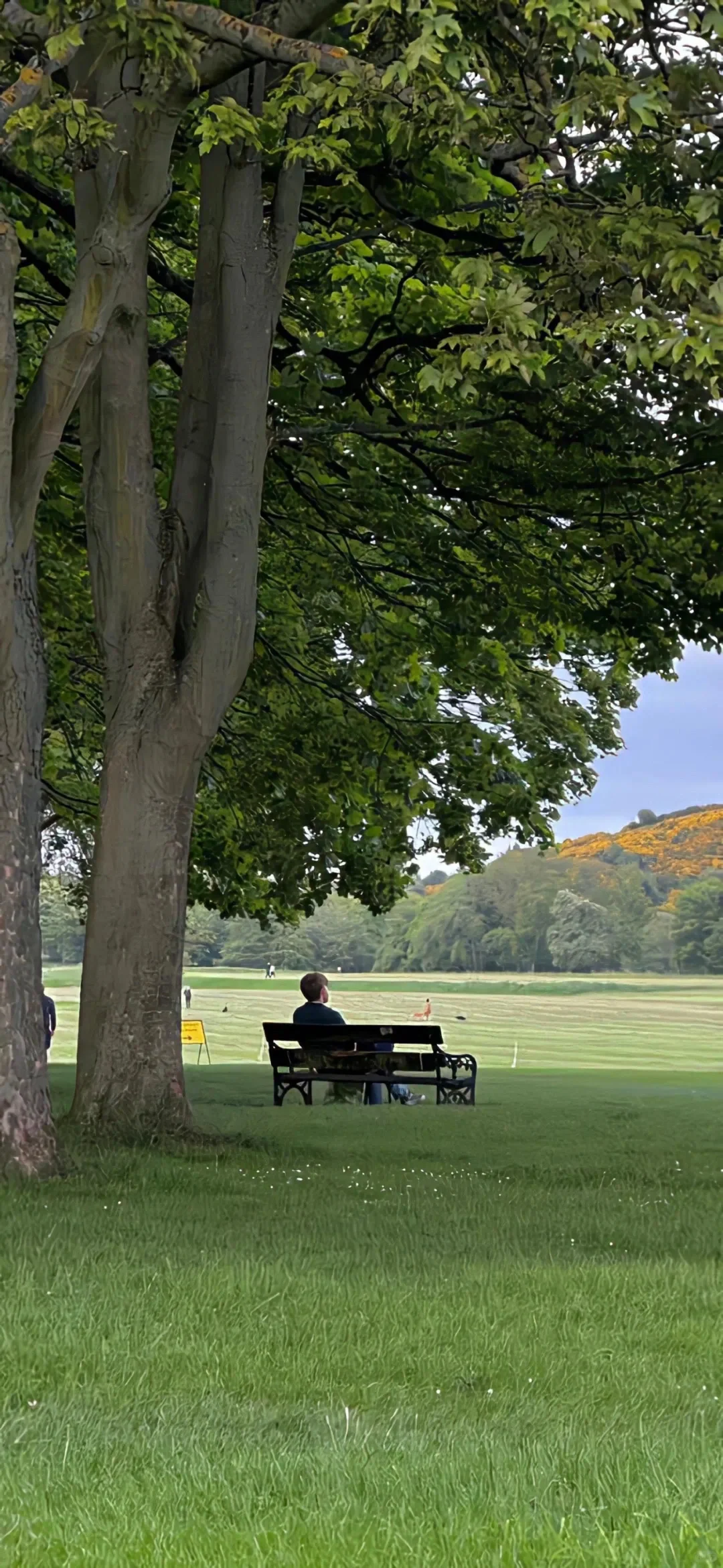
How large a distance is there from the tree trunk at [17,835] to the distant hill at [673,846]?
332 feet

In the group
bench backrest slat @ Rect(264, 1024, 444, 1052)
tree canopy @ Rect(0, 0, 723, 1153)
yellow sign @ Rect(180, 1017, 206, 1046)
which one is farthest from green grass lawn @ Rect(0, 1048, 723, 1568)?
yellow sign @ Rect(180, 1017, 206, 1046)

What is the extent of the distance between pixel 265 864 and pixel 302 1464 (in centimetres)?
2009

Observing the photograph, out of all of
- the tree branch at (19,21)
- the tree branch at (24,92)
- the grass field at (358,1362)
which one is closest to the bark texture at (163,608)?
the grass field at (358,1362)

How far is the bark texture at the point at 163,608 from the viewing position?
11664mm

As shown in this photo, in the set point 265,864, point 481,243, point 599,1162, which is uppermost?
point 481,243

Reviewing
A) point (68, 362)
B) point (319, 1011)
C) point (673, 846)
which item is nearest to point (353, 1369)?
point (68, 362)

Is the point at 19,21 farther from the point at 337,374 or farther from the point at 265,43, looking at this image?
the point at 337,374

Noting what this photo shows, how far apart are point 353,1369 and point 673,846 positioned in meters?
111

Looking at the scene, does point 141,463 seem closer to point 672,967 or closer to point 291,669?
point 291,669

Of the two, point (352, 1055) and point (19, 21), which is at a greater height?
point (19, 21)

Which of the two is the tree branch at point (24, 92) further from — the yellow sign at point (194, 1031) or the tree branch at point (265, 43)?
the yellow sign at point (194, 1031)

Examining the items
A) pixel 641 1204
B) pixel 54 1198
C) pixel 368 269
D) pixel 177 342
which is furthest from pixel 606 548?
pixel 54 1198

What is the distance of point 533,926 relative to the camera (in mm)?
104750

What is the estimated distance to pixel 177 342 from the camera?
15.6 metres
